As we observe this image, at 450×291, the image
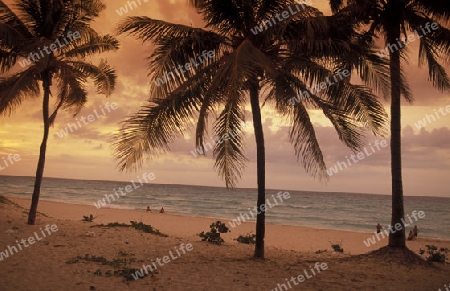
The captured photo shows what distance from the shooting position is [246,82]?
9.58 m

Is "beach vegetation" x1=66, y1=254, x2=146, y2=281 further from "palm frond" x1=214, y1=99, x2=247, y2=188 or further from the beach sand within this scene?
"palm frond" x1=214, y1=99, x2=247, y2=188

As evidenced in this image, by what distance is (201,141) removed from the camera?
27.9 feet

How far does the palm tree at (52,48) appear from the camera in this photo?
1166 centimetres

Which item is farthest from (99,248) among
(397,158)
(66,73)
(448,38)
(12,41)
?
(448,38)

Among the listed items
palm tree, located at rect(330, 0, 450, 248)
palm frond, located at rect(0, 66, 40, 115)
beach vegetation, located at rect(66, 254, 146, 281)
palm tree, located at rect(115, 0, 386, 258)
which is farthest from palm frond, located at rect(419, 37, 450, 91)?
palm frond, located at rect(0, 66, 40, 115)

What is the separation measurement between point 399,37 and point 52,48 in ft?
35.7

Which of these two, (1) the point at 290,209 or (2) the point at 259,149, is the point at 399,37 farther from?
(1) the point at 290,209

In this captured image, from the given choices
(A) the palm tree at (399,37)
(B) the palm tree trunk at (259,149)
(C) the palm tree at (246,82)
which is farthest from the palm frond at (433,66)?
(B) the palm tree trunk at (259,149)

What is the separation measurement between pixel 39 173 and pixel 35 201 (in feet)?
3.16

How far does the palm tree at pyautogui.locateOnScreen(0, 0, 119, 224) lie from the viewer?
459 inches

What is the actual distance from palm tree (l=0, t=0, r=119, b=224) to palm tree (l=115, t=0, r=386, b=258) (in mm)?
4764

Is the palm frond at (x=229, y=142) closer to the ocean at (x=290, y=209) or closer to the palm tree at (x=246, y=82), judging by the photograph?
the palm tree at (x=246, y=82)

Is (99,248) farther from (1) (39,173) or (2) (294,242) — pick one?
(2) (294,242)

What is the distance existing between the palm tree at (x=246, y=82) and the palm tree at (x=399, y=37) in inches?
68.4
